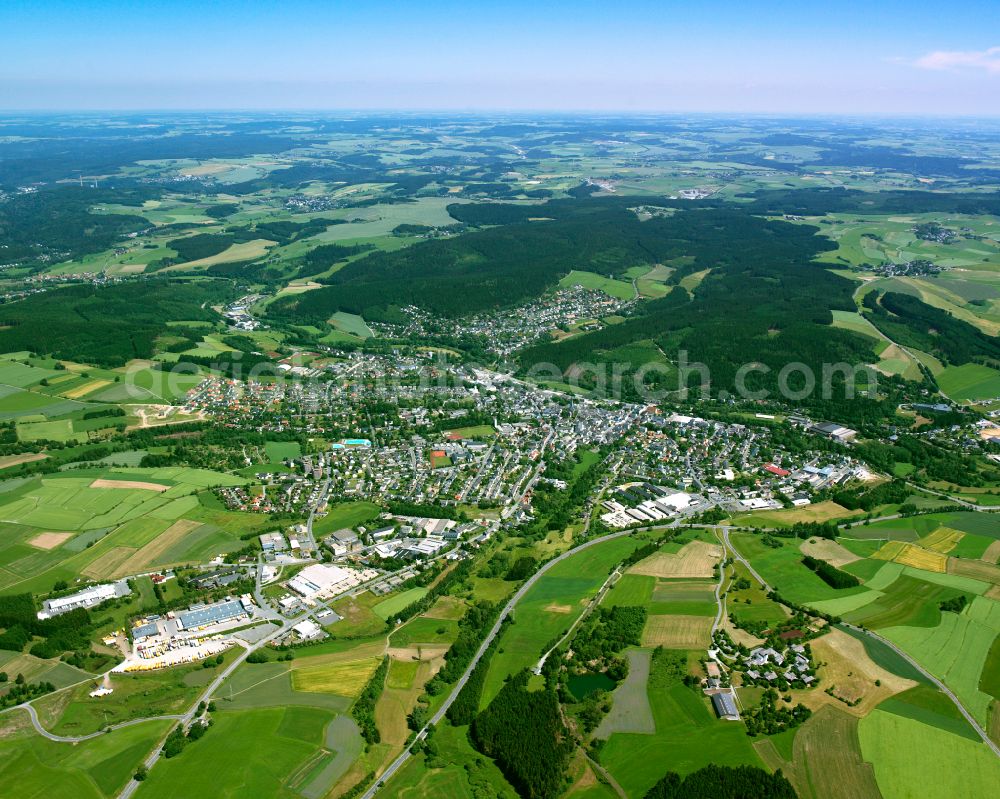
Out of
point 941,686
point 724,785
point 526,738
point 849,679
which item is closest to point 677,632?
point 849,679

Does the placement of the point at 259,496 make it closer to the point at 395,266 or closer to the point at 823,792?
the point at 823,792

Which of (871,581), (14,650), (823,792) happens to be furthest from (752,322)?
(14,650)

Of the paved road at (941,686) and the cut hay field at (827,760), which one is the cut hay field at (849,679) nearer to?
the cut hay field at (827,760)

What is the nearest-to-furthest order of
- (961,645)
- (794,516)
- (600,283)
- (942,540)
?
(961,645) → (942,540) → (794,516) → (600,283)

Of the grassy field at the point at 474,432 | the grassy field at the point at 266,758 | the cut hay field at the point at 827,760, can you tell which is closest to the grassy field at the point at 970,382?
the grassy field at the point at 474,432

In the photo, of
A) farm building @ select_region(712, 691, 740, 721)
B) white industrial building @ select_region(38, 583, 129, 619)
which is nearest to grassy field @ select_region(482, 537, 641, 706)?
farm building @ select_region(712, 691, 740, 721)

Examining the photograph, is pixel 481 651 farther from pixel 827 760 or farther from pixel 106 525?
pixel 106 525
